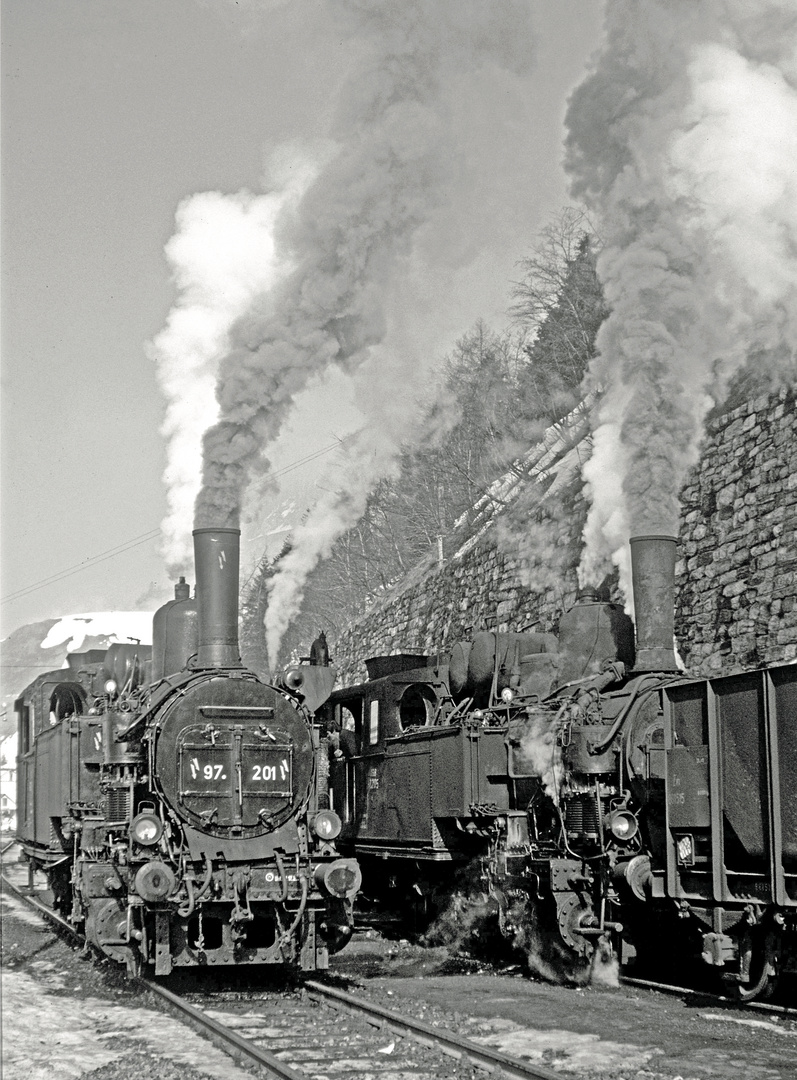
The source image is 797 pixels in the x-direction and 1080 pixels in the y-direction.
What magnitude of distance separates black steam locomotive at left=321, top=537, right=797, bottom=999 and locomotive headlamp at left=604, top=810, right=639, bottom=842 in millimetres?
17

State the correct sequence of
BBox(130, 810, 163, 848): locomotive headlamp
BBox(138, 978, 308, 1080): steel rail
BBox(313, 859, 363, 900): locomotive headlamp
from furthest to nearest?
1. BBox(313, 859, 363, 900): locomotive headlamp
2. BBox(130, 810, 163, 848): locomotive headlamp
3. BBox(138, 978, 308, 1080): steel rail

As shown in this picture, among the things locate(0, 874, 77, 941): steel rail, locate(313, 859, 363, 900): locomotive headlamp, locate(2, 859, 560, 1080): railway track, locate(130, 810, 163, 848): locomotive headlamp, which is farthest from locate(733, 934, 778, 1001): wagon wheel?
locate(0, 874, 77, 941): steel rail

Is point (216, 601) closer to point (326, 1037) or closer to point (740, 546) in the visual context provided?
point (326, 1037)

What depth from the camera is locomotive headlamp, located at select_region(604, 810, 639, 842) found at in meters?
9.28

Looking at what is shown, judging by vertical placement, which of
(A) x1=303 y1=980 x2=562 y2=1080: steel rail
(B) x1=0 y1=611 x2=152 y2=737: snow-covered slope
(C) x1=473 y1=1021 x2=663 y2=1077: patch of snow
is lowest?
(C) x1=473 y1=1021 x2=663 y2=1077: patch of snow

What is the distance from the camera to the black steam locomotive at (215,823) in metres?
9.29

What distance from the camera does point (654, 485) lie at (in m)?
12.6

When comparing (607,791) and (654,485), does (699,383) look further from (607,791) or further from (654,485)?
(607,791)

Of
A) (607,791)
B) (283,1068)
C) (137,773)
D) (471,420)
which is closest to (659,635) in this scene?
(607,791)

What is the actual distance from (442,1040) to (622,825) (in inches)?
102

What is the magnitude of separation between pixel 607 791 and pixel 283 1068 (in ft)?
12.6

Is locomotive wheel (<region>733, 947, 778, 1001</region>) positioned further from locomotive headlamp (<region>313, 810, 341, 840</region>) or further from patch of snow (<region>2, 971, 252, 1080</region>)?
patch of snow (<region>2, 971, 252, 1080</region>)

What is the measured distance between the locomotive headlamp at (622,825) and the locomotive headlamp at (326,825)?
7.01 ft

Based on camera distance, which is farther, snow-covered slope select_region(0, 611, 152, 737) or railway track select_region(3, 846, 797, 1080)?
snow-covered slope select_region(0, 611, 152, 737)
